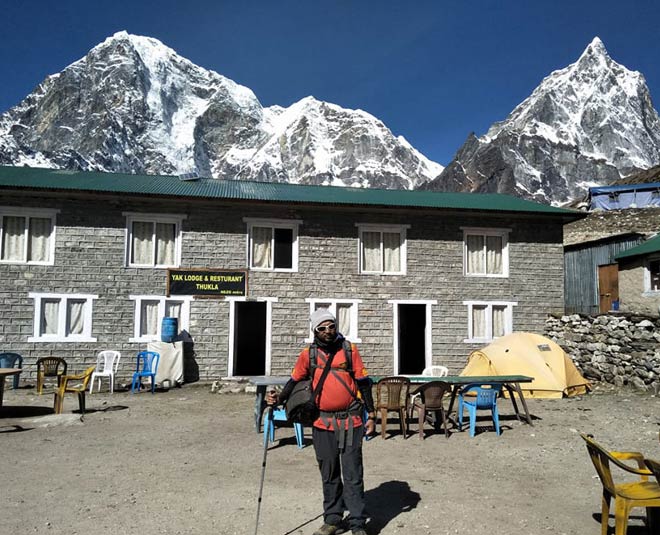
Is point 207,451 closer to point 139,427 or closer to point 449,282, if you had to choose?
point 139,427

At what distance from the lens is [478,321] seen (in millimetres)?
15867

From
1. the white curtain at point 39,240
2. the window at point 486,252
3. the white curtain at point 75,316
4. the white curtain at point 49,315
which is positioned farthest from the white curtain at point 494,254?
the white curtain at point 39,240

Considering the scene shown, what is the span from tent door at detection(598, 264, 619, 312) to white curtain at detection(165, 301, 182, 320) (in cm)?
1488

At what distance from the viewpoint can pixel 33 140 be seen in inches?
7037

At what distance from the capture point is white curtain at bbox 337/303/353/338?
49.5 ft

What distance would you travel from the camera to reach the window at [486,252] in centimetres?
1606

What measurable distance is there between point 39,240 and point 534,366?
13227 mm

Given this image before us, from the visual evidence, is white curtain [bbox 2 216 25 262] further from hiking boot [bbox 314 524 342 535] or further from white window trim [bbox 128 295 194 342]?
hiking boot [bbox 314 524 342 535]

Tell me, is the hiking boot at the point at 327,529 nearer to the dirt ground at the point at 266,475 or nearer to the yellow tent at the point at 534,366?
the dirt ground at the point at 266,475

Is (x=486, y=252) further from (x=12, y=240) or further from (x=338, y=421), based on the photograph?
(x=12, y=240)

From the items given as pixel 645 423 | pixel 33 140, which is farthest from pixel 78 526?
pixel 33 140

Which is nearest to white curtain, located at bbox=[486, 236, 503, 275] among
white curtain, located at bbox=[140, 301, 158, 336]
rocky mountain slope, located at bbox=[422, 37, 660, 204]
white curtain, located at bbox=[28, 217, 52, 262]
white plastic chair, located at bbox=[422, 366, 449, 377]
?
white plastic chair, located at bbox=[422, 366, 449, 377]

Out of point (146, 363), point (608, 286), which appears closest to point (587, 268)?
point (608, 286)

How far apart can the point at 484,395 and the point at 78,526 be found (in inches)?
242
